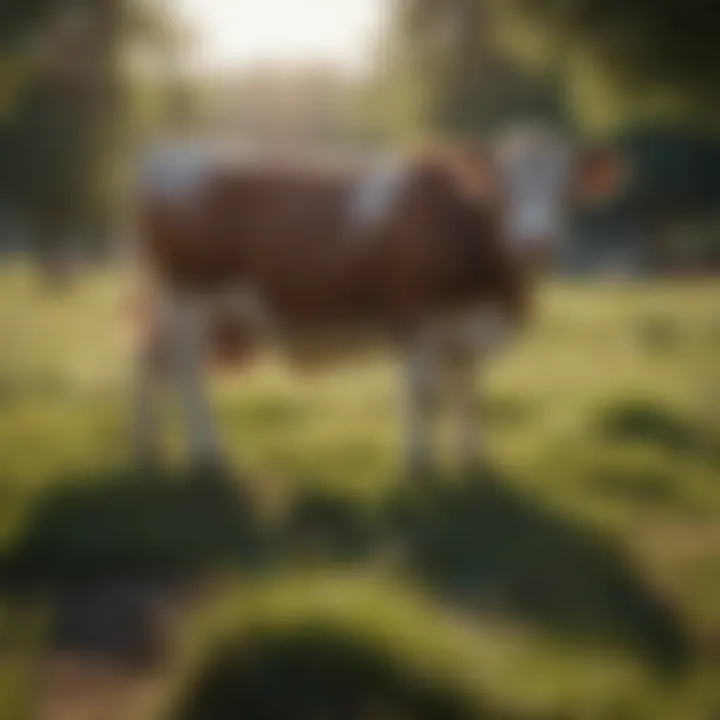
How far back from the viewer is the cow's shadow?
1362 mm

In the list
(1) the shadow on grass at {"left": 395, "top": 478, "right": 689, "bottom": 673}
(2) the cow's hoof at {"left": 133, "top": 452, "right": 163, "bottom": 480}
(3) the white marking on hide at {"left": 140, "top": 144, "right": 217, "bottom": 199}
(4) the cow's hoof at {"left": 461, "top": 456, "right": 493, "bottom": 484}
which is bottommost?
(2) the cow's hoof at {"left": 133, "top": 452, "right": 163, "bottom": 480}

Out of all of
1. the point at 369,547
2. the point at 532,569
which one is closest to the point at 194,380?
the point at 369,547

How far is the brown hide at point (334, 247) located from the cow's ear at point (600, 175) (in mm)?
96

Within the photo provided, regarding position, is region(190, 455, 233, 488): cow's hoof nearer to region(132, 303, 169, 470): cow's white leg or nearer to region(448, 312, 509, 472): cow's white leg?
region(132, 303, 169, 470): cow's white leg

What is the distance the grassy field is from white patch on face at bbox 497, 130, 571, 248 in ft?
0.22

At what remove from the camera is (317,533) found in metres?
1.37

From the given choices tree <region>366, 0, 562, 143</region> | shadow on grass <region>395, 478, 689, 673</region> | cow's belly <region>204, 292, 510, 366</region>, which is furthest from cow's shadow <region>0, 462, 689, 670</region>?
tree <region>366, 0, 562, 143</region>

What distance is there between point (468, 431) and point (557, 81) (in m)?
0.39

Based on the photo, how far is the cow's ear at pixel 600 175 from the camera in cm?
140

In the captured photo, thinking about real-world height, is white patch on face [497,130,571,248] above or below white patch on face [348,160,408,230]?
above

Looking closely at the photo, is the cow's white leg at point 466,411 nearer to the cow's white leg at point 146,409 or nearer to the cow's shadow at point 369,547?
the cow's shadow at point 369,547

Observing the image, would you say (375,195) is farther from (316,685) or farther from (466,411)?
(316,685)

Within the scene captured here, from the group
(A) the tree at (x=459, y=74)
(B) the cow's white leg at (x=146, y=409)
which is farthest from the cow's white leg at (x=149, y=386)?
(A) the tree at (x=459, y=74)

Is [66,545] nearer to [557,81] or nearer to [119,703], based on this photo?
[119,703]
